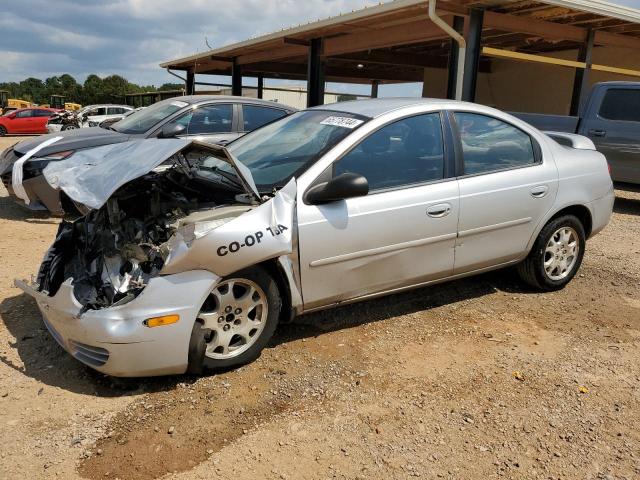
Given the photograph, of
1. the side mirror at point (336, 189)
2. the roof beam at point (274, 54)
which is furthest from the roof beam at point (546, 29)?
the side mirror at point (336, 189)

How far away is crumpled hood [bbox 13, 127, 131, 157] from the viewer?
22.0 feet

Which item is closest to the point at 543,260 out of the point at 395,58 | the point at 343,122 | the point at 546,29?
the point at 343,122

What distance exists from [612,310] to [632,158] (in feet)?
16.6

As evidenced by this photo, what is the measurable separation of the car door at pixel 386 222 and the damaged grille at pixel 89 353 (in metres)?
1.20

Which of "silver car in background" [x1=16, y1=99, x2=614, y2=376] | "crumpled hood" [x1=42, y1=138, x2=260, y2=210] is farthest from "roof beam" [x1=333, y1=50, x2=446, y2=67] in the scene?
"crumpled hood" [x1=42, y1=138, x2=260, y2=210]

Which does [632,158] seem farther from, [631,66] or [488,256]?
[631,66]

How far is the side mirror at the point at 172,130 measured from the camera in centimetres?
684

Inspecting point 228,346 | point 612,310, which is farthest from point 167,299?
point 612,310

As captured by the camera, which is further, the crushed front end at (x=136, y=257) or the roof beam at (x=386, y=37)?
the roof beam at (x=386, y=37)

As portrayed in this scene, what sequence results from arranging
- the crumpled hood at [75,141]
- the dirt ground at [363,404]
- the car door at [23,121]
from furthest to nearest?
the car door at [23,121] → the crumpled hood at [75,141] → the dirt ground at [363,404]

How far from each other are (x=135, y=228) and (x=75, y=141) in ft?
13.9

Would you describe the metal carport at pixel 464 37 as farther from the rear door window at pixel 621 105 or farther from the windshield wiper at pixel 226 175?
the windshield wiper at pixel 226 175

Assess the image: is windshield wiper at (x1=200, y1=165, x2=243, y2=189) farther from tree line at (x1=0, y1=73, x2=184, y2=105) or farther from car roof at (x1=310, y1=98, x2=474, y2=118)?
tree line at (x1=0, y1=73, x2=184, y2=105)

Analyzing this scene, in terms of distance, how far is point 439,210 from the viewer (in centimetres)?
373
